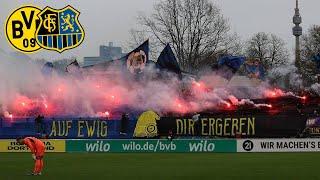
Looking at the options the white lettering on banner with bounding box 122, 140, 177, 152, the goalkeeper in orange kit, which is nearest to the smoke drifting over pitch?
the white lettering on banner with bounding box 122, 140, 177, 152

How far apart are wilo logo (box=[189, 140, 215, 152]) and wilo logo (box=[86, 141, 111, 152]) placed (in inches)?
219

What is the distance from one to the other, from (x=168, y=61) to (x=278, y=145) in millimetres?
12709

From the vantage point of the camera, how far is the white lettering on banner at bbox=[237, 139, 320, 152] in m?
37.9

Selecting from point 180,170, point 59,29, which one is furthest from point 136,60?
point 180,170

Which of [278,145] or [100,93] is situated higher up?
[100,93]

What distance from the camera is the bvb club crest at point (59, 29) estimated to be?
2881 cm

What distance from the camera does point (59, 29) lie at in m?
29.5

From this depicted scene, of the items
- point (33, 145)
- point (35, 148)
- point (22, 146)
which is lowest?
point (22, 146)

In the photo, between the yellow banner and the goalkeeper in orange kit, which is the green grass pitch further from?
the yellow banner

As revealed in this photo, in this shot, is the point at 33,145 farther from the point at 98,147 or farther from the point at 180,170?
the point at 98,147

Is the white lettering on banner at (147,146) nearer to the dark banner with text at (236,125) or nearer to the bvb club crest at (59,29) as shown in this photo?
the dark banner with text at (236,125)

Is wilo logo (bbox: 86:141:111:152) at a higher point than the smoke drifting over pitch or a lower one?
lower

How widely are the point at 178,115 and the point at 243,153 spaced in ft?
29.6

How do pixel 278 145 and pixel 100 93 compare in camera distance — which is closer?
pixel 278 145
